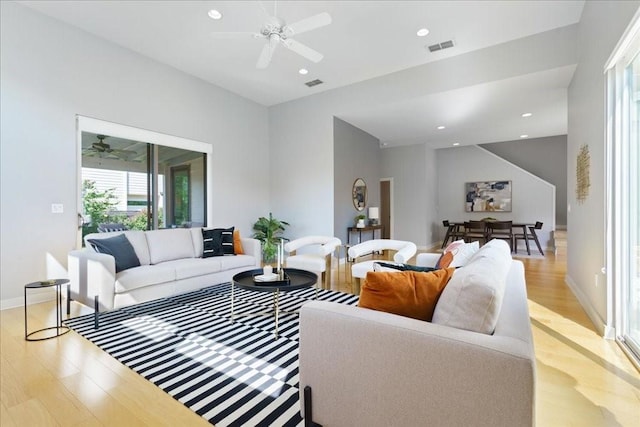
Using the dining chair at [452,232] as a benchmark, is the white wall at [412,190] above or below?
above

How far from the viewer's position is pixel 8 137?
3375 mm

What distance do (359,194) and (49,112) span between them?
5.24 metres

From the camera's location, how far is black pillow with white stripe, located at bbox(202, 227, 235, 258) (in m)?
4.18

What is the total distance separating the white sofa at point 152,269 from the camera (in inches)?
115

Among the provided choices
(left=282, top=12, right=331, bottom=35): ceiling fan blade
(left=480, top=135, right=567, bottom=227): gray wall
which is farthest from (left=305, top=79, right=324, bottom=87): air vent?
(left=480, top=135, right=567, bottom=227): gray wall

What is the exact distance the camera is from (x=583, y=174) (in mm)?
3426

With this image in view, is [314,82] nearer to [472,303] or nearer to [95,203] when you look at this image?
[95,203]

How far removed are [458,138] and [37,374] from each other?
27.7 ft

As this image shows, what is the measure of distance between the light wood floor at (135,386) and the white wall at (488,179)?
664 cm

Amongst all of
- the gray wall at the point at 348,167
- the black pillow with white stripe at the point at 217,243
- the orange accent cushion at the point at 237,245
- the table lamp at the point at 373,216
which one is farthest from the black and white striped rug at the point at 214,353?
the table lamp at the point at 373,216

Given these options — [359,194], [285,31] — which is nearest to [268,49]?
[285,31]

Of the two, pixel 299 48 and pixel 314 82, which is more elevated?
pixel 314 82

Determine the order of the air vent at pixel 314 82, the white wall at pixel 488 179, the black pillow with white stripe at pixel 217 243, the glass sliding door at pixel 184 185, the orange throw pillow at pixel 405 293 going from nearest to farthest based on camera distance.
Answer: the orange throw pillow at pixel 405 293 < the black pillow with white stripe at pixel 217 243 < the glass sliding door at pixel 184 185 < the air vent at pixel 314 82 < the white wall at pixel 488 179

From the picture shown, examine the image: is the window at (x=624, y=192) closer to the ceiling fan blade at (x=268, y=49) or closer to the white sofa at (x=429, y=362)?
the white sofa at (x=429, y=362)
